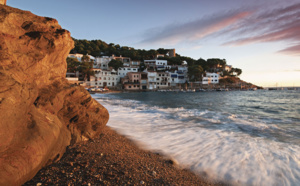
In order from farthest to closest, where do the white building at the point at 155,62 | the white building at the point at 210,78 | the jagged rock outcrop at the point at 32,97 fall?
the white building at the point at 210,78
the white building at the point at 155,62
the jagged rock outcrop at the point at 32,97

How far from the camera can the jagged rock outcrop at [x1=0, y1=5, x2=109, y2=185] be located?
2766 mm

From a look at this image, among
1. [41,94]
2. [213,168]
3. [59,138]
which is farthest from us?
[213,168]

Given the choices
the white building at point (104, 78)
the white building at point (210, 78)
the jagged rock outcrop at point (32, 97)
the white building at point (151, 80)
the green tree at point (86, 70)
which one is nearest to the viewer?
the jagged rock outcrop at point (32, 97)

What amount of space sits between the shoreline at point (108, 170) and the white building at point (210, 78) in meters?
93.1

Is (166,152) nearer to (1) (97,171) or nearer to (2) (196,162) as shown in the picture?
(2) (196,162)

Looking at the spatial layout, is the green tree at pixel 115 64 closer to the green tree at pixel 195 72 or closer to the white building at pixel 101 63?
the white building at pixel 101 63

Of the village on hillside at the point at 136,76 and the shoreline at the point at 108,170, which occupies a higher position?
the village on hillside at the point at 136,76

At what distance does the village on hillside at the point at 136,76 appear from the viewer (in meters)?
70.1

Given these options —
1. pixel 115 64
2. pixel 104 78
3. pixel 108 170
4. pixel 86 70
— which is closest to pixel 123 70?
pixel 115 64

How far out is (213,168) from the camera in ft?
17.0

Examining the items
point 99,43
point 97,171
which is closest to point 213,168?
point 97,171

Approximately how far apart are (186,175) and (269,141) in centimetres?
588

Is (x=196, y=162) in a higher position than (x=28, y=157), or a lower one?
lower

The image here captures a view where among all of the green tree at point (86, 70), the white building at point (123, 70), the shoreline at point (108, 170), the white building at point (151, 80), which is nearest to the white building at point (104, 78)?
the green tree at point (86, 70)
